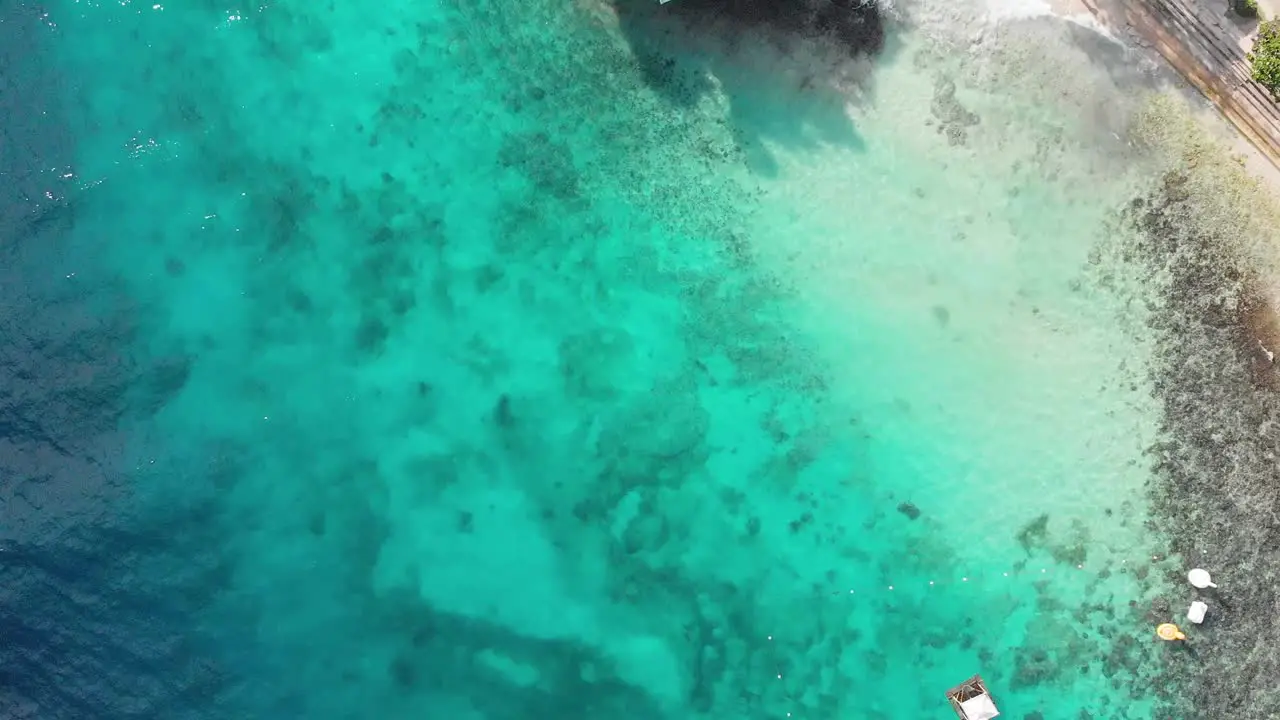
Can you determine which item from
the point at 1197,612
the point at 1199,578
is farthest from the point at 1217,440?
the point at 1197,612

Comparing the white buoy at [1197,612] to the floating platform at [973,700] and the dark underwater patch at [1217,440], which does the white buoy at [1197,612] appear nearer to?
the dark underwater patch at [1217,440]

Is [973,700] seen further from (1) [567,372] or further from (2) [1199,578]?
(1) [567,372]

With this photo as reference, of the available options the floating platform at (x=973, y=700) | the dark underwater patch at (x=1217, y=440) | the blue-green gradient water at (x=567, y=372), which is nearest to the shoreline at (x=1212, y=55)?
the blue-green gradient water at (x=567, y=372)

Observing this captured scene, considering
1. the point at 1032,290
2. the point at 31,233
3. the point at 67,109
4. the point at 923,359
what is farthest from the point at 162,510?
the point at 1032,290

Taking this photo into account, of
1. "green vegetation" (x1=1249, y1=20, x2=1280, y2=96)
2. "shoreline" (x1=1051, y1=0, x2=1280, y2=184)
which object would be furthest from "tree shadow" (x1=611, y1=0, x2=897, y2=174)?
"green vegetation" (x1=1249, y1=20, x2=1280, y2=96)

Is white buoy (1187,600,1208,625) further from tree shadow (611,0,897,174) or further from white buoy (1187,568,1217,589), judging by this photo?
tree shadow (611,0,897,174)
